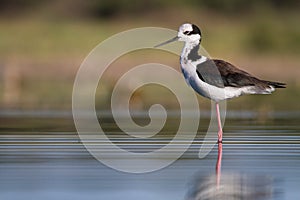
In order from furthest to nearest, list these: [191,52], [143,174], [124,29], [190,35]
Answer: [124,29] → [190,35] → [191,52] → [143,174]

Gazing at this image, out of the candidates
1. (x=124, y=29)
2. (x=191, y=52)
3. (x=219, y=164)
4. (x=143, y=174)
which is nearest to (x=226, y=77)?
(x=191, y=52)

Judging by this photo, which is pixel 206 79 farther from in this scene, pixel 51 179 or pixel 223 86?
pixel 51 179

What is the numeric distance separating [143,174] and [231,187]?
3.32 ft

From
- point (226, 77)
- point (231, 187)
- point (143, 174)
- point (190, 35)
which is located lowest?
point (231, 187)

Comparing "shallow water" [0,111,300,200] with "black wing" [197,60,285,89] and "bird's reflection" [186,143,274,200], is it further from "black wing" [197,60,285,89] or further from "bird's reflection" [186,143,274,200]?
"black wing" [197,60,285,89]

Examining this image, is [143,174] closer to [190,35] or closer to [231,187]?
[231,187]

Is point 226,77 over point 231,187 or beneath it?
over

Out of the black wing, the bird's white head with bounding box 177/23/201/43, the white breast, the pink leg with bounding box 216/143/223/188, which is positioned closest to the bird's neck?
the bird's white head with bounding box 177/23/201/43

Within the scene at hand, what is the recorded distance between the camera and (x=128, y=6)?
114 ft

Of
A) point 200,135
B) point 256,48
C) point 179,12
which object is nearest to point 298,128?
point 200,135

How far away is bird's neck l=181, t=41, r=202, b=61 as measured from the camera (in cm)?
1216

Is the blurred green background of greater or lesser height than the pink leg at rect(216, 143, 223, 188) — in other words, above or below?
above

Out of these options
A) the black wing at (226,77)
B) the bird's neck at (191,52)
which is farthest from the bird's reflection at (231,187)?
the bird's neck at (191,52)

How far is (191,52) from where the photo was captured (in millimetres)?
12258
